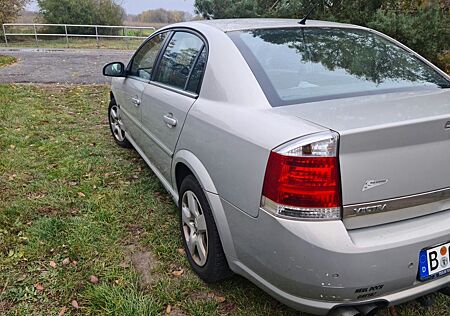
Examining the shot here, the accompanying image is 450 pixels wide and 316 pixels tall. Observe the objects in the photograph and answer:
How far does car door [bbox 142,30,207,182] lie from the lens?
2611mm

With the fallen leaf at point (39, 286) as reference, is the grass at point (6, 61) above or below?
above

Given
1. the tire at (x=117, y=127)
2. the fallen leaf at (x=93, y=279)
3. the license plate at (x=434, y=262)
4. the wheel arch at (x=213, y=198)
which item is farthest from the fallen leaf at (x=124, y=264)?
the tire at (x=117, y=127)

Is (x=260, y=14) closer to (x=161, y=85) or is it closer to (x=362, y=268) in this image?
(x=161, y=85)

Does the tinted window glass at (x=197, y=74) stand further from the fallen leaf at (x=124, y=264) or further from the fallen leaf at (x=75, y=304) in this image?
the fallen leaf at (x=75, y=304)

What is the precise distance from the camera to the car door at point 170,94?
8.57 feet

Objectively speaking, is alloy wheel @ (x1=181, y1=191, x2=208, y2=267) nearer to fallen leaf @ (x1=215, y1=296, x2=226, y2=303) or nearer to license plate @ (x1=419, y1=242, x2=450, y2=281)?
fallen leaf @ (x1=215, y1=296, x2=226, y2=303)

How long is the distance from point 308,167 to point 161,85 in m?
1.77

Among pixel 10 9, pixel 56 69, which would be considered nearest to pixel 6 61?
pixel 56 69

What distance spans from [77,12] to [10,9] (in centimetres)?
609

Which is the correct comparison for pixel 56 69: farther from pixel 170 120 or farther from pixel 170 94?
pixel 170 120

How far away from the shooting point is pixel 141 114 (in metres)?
3.47

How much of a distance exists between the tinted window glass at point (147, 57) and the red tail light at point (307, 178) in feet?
6.83

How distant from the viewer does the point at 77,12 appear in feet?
84.8

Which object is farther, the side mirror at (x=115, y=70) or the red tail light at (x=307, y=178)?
the side mirror at (x=115, y=70)
